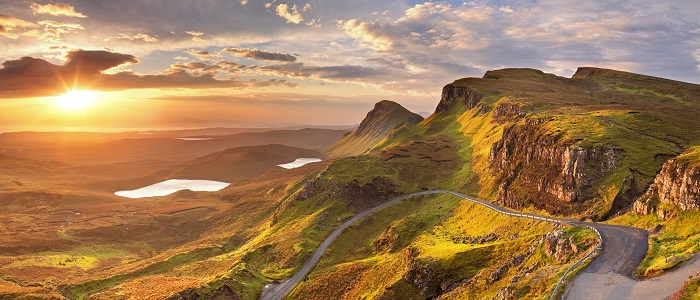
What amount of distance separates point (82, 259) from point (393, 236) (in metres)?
113

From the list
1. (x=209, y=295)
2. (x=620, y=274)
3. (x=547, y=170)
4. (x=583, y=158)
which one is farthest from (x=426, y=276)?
(x=547, y=170)

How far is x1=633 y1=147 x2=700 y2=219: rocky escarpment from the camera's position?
57844 mm

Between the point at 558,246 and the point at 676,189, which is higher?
the point at 676,189

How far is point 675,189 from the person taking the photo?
60.9 metres

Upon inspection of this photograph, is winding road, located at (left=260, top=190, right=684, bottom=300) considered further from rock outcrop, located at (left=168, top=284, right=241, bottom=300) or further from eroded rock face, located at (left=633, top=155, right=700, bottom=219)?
rock outcrop, located at (left=168, top=284, right=241, bottom=300)

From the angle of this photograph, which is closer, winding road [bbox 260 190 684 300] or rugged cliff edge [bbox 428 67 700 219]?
winding road [bbox 260 190 684 300]

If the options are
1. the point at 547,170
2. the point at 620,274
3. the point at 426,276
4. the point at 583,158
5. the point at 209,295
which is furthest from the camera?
the point at 547,170

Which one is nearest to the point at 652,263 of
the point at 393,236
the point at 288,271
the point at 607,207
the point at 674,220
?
the point at 674,220

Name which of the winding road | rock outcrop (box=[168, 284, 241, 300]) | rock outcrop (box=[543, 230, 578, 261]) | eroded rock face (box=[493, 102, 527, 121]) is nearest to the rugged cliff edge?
eroded rock face (box=[493, 102, 527, 121])

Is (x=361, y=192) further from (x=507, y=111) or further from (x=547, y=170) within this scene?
(x=507, y=111)

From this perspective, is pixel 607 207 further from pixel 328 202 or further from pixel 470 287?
pixel 328 202

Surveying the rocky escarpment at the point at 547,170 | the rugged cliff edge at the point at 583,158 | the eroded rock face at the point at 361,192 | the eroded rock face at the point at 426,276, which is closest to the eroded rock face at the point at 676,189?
the rugged cliff edge at the point at 583,158

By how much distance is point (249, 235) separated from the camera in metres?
151

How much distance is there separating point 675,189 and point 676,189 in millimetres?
188
